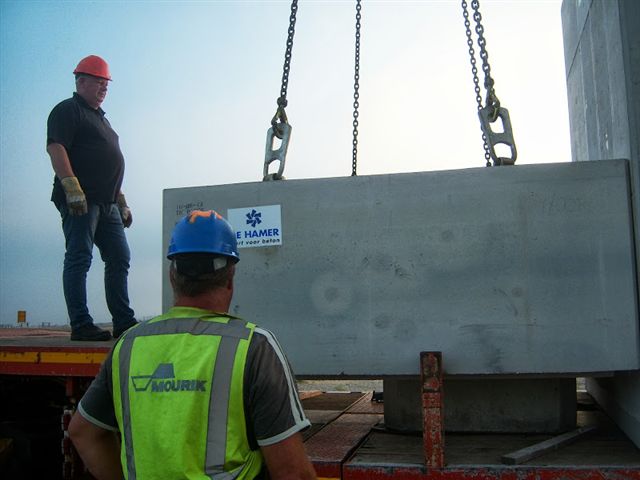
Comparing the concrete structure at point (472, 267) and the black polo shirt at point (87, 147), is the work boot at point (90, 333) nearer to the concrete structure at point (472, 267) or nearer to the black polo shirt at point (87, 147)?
the black polo shirt at point (87, 147)

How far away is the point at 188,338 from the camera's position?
1416 mm

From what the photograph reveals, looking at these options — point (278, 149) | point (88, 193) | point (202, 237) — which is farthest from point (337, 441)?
point (88, 193)

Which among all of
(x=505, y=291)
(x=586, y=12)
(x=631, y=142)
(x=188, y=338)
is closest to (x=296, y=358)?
(x=505, y=291)

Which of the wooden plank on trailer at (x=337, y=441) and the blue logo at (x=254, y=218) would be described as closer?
the wooden plank on trailer at (x=337, y=441)

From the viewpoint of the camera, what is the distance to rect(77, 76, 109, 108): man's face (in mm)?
3998

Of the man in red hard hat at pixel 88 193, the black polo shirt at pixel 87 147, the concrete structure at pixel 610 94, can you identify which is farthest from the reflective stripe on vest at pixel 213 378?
the black polo shirt at pixel 87 147

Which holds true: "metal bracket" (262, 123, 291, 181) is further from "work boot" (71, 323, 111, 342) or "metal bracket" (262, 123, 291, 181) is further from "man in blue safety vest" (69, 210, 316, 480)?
"work boot" (71, 323, 111, 342)

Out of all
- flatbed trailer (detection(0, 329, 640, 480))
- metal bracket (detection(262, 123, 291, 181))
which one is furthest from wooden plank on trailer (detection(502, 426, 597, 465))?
metal bracket (detection(262, 123, 291, 181))

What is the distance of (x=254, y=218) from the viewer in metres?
2.73

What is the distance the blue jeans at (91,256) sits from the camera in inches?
145

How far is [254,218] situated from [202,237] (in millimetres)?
1219

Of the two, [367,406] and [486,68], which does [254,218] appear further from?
[367,406]

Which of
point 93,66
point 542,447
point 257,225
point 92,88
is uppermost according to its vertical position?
point 93,66

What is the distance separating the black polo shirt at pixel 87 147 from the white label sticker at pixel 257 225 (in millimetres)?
1547
